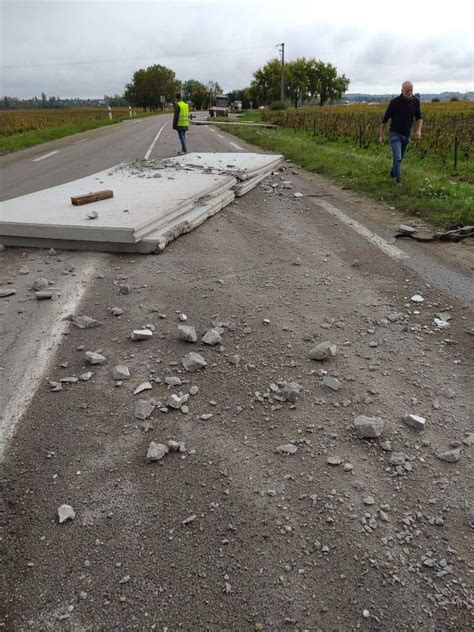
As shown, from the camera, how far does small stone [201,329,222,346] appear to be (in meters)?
3.36

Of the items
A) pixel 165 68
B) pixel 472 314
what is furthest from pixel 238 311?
pixel 165 68

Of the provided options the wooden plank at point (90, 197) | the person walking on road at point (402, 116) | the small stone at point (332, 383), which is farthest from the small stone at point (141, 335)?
the person walking on road at point (402, 116)

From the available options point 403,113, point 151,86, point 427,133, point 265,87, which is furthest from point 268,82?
point 403,113

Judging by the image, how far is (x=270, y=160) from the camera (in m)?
11.0

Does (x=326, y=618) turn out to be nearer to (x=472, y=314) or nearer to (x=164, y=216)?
(x=472, y=314)

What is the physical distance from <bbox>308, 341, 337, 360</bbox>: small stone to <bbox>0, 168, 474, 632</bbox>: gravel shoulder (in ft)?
0.18

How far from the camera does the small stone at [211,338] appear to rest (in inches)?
132

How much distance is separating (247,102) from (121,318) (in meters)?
100

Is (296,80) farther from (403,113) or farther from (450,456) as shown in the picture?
(450,456)

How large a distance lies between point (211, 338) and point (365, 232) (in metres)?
3.59

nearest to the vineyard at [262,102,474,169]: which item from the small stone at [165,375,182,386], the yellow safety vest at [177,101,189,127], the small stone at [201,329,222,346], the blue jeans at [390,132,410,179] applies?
the blue jeans at [390,132,410,179]

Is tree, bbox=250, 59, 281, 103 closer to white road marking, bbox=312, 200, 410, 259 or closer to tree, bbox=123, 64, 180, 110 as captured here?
tree, bbox=123, 64, 180, 110

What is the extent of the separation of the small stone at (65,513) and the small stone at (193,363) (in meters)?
1.18

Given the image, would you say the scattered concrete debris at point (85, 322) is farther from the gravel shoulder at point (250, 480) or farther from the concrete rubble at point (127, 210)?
the concrete rubble at point (127, 210)
